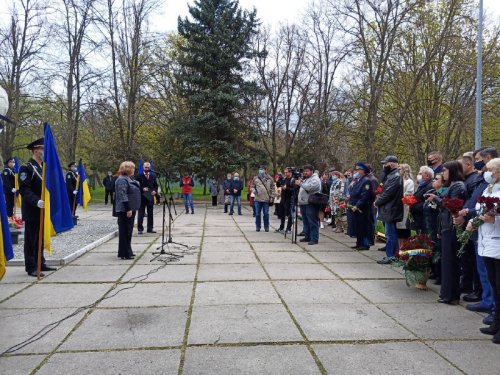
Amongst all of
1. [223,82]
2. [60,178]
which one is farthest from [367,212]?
[223,82]

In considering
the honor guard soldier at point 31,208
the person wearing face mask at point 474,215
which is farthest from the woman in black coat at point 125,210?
the person wearing face mask at point 474,215

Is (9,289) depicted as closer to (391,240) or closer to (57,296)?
(57,296)

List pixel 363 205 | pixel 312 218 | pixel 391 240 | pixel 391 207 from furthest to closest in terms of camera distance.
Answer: pixel 312 218, pixel 363 205, pixel 391 240, pixel 391 207

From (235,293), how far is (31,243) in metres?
3.56

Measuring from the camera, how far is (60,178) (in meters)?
7.42

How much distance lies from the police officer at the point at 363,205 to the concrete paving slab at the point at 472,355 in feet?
17.0

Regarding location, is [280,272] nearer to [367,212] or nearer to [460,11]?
[367,212]

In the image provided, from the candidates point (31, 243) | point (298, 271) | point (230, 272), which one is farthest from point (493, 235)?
point (31, 243)

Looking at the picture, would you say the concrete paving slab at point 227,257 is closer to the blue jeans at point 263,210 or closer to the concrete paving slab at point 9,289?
the concrete paving slab at point 9,289

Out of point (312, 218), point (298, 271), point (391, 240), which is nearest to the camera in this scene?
point (298, 271)

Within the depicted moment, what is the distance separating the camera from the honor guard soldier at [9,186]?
45.0ft

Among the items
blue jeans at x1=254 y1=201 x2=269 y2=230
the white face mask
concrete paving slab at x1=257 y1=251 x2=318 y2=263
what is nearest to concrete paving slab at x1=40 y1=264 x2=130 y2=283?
concrete paving slab at x1=257 y1=251 x2=318 y2=263

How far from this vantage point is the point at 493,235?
446 centimetres

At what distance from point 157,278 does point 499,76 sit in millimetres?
19418
